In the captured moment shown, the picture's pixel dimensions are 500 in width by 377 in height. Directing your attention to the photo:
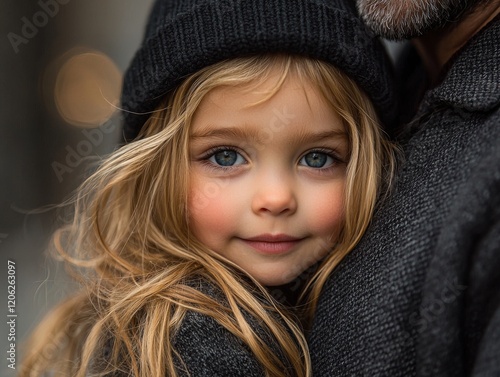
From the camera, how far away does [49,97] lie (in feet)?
11.0

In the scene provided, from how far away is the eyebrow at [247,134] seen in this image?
1.40m

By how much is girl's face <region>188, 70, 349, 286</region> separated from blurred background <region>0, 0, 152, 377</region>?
4.73 feet

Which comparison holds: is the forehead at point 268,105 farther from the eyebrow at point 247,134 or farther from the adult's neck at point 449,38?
the adult's neck at point 449,38

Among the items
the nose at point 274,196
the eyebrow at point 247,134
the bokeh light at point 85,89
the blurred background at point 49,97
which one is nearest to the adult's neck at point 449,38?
the eyebrow at point 247,134

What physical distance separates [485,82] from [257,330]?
653 millimetres

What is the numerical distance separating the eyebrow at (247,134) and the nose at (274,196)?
95mm

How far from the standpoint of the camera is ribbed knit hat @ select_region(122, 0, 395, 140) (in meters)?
1.40

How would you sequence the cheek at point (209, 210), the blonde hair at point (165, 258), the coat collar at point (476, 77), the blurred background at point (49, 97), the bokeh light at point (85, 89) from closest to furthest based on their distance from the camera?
1. the coat collar at point (476, 77)
2. the blonde hair at point (165, 258)
3. the cheek at point (209, 210)
4. the blurred background at point (49, 97)
5. the bokeh light at point (85, 89)

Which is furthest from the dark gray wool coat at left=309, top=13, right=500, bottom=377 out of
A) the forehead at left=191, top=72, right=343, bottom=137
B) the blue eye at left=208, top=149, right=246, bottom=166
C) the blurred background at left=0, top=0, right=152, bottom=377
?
the blurred background at left=0, top=0, right=152, bottom=377

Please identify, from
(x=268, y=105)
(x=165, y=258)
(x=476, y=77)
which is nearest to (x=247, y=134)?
(x=268, y=105)

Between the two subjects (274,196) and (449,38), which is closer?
(274,196)

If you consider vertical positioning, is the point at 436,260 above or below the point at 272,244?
above

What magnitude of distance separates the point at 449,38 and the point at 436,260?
2.29 ft

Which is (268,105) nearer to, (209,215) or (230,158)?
(230,158)
